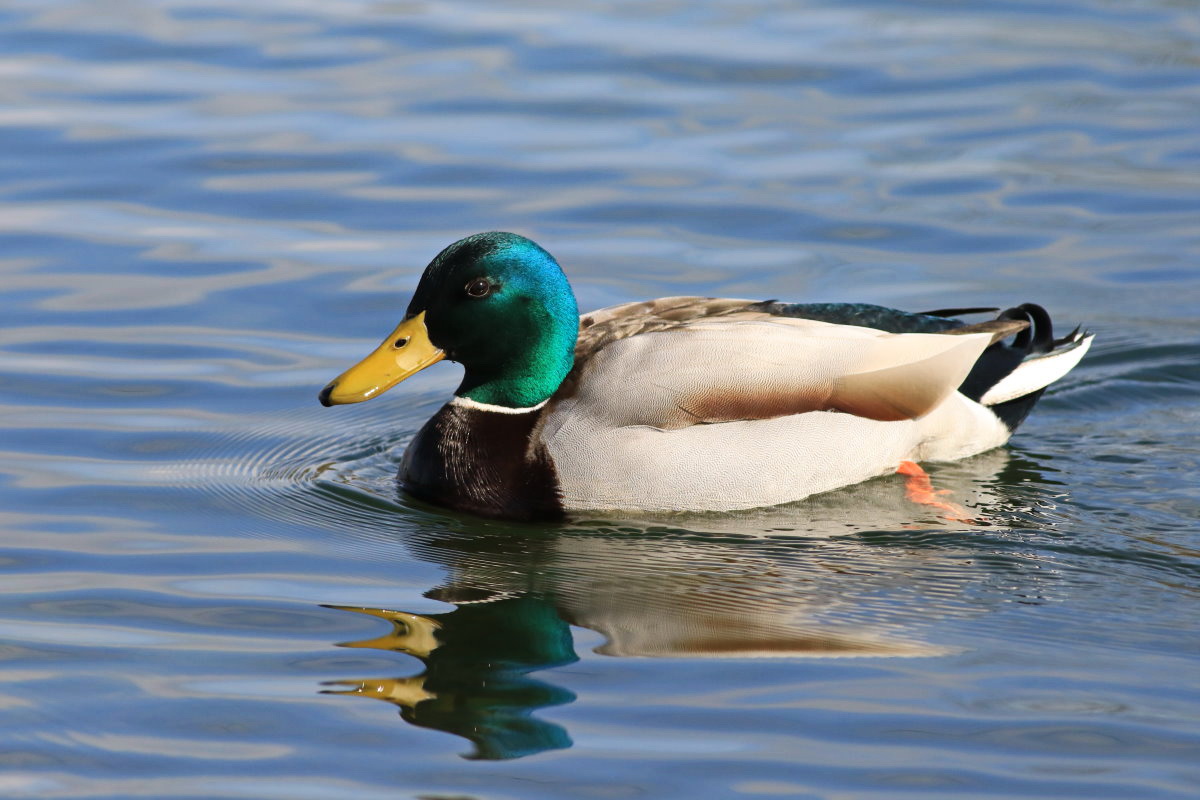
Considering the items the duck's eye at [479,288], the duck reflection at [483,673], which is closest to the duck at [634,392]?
the duck's eye at [479,288]

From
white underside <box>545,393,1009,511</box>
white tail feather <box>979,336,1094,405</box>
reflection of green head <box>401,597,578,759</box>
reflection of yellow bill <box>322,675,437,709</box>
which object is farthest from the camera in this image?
white tail feather <box>979,336,1094,405</box>

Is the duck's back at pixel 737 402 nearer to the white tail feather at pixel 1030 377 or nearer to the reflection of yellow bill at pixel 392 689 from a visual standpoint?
the white tail feather at pixel 1030 377

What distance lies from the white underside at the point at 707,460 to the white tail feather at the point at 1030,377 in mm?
696

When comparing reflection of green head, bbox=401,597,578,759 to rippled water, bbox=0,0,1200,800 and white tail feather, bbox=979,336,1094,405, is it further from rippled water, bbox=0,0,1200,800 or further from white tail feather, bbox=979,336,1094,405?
white tail feather, bbox=979,336,1094,405

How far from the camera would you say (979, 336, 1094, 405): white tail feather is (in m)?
7.84

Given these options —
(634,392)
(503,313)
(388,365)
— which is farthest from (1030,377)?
(388,365)

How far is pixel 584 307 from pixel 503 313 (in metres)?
2.39

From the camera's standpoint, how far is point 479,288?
280 inches

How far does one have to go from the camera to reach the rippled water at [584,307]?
5.19 meters

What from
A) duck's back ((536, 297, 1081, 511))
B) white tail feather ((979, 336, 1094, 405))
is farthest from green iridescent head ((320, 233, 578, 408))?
white tail feather ((979, 336, 1094, 405))

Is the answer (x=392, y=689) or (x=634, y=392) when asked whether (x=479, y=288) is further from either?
(x=392, y=689)

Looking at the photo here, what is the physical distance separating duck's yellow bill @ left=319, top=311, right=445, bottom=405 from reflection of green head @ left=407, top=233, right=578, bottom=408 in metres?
0.04

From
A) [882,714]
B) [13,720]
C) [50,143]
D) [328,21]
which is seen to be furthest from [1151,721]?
A: [328,21]

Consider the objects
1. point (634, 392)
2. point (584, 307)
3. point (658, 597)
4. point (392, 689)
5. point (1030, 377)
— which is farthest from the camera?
point (584, 307)
